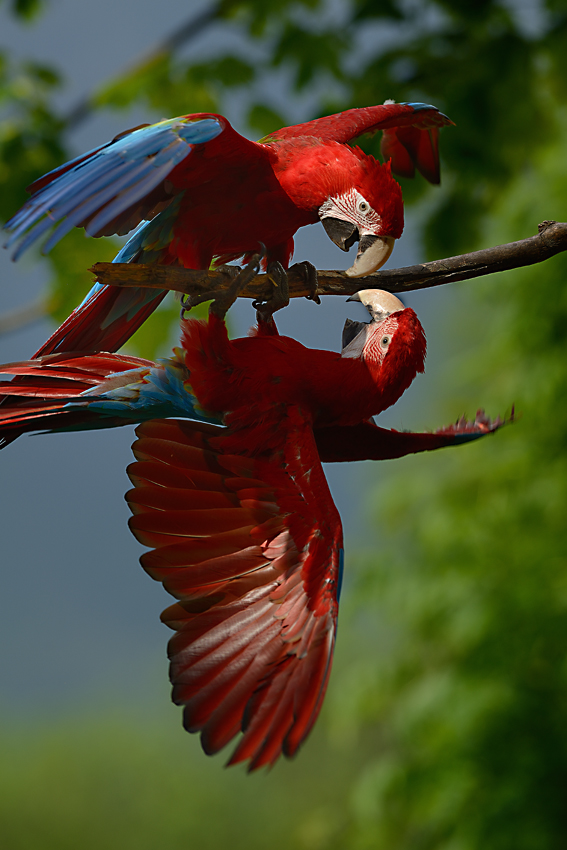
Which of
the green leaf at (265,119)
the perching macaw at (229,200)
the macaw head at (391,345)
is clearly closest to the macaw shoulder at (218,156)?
the perching macaw at (229,200)

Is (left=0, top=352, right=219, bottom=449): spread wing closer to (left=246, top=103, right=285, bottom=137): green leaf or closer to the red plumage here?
the red plumage

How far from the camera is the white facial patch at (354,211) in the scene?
0.74 metres

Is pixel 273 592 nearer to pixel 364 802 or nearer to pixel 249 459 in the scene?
pixel 249 459

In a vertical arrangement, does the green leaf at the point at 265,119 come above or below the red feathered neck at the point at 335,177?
above

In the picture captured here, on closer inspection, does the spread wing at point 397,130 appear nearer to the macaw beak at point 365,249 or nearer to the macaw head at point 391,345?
the macaw beak at point 365,249

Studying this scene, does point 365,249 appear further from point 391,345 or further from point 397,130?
point 397,130

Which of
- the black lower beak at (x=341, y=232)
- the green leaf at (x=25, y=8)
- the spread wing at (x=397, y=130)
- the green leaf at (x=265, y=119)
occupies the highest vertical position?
the green leaf at (x=25, y=8)

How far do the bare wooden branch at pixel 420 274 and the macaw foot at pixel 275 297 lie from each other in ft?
0.03

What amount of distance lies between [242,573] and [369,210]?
0.40 m

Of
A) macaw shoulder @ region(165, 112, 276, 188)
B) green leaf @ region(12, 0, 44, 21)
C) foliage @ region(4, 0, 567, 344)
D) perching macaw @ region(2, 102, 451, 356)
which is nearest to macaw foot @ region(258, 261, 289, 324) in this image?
perching macaw @ region(2, 102, 451, 356)

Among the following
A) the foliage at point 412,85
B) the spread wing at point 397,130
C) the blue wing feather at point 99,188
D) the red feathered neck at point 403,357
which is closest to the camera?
the blue wing feather at point 99,188

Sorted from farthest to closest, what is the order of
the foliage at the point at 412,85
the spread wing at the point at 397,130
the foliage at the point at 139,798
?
the foliage at the point at 139,798, the foliage at the point at 412,85, the spread wing at the point at 397,130

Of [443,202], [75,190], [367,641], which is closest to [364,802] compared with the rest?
[367,641]

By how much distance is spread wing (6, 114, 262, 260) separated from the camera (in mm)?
582
